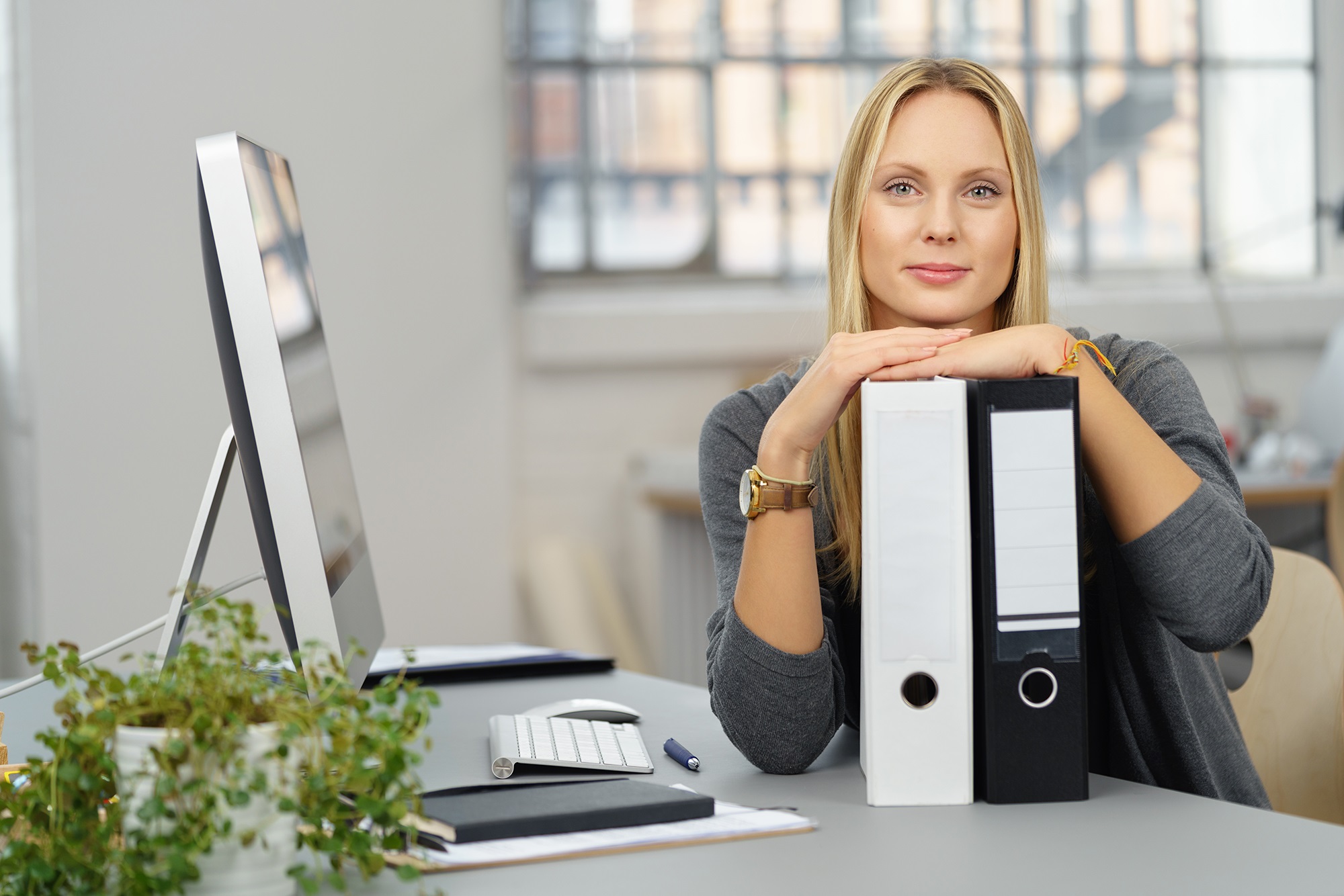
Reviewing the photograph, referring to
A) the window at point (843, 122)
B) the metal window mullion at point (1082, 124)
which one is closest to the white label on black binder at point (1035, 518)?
the window at point (843, 122)

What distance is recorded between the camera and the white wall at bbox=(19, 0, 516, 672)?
2.79 m

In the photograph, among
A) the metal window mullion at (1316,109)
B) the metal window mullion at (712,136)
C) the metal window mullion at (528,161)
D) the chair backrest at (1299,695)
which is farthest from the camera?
the metal window mullion at (1316,109)

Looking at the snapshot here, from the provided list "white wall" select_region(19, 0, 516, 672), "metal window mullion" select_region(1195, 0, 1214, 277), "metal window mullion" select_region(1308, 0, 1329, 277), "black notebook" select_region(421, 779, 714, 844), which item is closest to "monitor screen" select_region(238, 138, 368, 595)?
"black notebook" select_region(421, 779, 714, 844)

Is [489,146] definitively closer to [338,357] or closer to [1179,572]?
[338,357]

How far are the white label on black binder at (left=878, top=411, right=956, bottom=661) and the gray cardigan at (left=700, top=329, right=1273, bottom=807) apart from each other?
0.55 ft

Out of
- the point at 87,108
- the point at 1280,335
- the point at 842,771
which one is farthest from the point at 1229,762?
the point at 1280,335

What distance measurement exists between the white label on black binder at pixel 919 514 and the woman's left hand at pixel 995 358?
95 mm

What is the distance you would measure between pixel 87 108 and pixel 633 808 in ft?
8.00

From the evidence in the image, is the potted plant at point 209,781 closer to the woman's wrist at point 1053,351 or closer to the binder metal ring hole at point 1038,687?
the binder metal ring hole at point 1038,687

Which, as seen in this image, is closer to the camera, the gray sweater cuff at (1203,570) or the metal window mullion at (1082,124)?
the gray sweater cuff at (1203,570)

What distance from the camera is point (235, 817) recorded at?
25.6 inches

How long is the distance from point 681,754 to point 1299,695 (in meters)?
0.68

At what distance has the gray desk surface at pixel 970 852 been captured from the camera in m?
0.74

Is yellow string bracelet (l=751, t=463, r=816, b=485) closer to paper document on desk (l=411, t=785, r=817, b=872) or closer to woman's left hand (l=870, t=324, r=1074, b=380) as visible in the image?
woman's left hand (l=870, t=324, r=1074, b=380)
